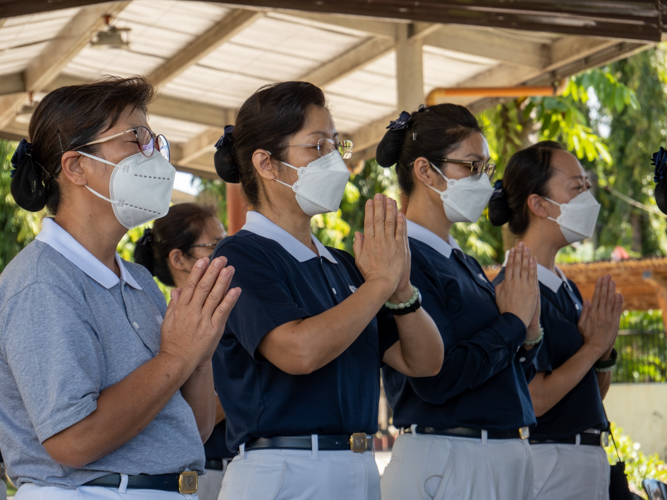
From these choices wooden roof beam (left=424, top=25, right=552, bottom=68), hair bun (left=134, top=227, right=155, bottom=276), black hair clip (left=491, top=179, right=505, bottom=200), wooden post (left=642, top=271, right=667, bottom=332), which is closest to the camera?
black hair clip (left=491, top=179, right=505, bottom=200)

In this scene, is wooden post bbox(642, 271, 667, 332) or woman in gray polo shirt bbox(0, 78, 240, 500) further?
wooden post bbox(642, 271, 667, 332)

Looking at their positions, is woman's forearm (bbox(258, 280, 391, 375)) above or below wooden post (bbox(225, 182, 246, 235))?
above

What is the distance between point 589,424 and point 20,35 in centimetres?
454

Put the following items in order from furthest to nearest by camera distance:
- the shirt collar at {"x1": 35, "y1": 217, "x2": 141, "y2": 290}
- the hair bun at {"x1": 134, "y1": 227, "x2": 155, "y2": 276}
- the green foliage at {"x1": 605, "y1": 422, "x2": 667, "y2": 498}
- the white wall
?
the white wall
the green foliage at {"x1": 605, "y1": 422, "x2": 667, "y2": 498}
the hair bun at {"x1": 134, "y1": 227, "x2": 155, "y2": 276}
the shirt collar at {"x1": 35, "y1": 217, "x2": 141, "y2": 290}

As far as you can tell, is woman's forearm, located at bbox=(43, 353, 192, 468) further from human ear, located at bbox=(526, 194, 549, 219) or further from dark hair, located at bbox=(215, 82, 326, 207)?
human ear, located at bbox=(526, 194, 549, 219)

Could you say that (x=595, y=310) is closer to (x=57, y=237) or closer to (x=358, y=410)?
(x=358, y=410)

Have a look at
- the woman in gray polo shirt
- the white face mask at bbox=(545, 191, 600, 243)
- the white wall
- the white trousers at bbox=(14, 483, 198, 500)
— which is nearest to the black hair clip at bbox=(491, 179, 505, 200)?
the white face mask at bbox=(545, 191, 600, 243)

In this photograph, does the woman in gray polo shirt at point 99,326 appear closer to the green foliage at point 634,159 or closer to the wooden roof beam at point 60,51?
the wooden roof beam at point 60,51

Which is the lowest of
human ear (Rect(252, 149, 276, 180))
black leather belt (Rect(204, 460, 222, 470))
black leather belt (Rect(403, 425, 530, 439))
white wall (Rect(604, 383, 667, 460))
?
white wall (Rect(604, 383, 667, 460))

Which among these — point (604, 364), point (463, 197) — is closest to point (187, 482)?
point (463, 197)

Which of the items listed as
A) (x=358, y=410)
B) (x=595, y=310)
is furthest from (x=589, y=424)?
(x=358, y=410)

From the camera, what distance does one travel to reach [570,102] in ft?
31.1

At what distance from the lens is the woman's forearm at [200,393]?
2.36 meters

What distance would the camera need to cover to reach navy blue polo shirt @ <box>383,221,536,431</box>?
9.91 ft
